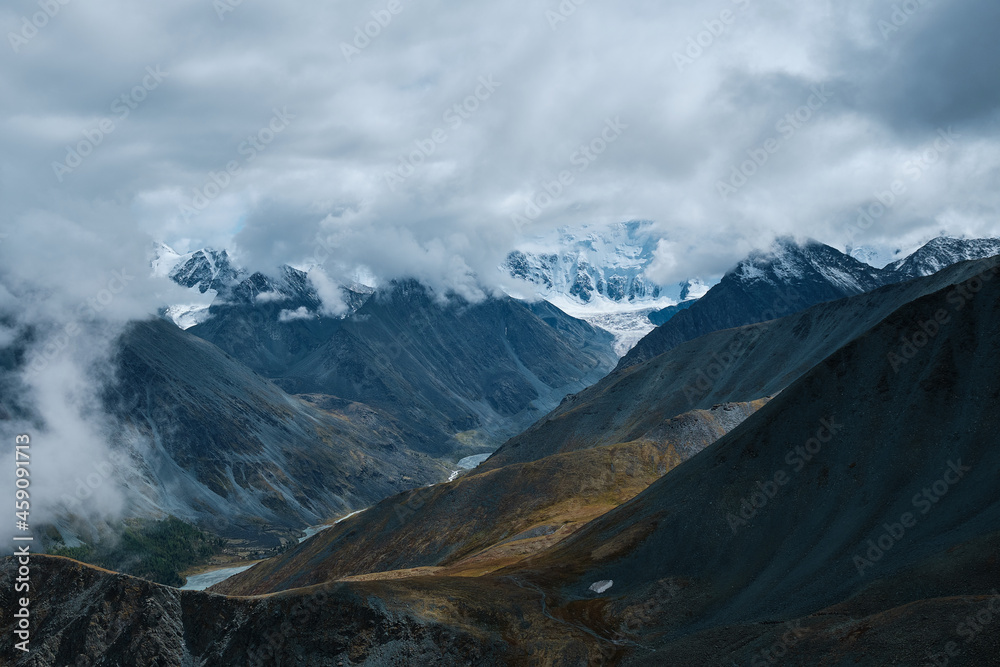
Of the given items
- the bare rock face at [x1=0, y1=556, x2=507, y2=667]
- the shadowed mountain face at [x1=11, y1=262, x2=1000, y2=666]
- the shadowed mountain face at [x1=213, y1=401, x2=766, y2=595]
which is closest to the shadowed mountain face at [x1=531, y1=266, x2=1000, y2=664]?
the shadowed mountain face at [x1=11, y1=262, x2=1000, y2=666]

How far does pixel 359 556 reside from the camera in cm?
19212

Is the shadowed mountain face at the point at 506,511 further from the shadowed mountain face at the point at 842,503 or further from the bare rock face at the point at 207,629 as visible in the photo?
the bare rock face at the point at 207,629

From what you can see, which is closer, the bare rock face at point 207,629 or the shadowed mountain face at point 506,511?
the bare rock face at point 207,629

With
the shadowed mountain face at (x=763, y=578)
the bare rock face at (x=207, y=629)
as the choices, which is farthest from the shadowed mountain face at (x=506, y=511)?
the bare rock face at (x=207, y=629)

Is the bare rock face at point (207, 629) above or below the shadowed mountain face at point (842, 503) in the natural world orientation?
above

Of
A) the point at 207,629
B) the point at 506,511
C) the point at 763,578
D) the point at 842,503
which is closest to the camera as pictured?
the point at 207,629

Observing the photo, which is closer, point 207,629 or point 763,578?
point 207,629

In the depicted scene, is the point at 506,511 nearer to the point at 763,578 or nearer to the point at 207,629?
the point at 763,578

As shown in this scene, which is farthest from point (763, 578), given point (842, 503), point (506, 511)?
point (506, 511)

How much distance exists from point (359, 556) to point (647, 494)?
97.0 m

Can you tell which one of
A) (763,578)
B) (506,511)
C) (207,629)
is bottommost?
(763,578)

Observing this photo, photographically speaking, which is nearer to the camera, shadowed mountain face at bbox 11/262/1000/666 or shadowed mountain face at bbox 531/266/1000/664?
shadowed mountain face at bbox 11/262/1000/666

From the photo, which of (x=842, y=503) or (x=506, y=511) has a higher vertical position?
(x=506, y=511)

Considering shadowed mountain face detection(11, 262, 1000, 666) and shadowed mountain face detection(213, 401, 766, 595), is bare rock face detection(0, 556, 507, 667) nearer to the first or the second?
shadowed mountain face detection(11, 262, 1000, 666)
